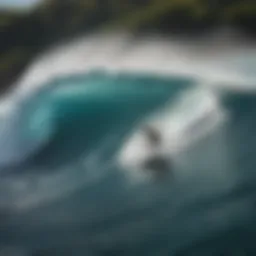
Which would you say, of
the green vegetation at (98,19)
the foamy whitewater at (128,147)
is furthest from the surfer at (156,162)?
the green vegetation at (98,19)

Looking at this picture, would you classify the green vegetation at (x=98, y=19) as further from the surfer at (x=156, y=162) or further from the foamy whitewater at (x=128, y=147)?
the surfer at (x=156, y=162)

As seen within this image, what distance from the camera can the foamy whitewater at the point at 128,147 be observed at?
84cm

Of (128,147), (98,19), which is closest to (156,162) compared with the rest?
(128,147)

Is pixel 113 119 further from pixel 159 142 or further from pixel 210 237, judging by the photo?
pixel 210 237

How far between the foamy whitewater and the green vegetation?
20 millimetres

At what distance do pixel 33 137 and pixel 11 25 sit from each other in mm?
189

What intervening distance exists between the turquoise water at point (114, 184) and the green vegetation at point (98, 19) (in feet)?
0.24

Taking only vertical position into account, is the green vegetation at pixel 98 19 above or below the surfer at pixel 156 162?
above

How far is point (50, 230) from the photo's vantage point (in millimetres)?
857

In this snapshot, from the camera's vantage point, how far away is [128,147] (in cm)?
87

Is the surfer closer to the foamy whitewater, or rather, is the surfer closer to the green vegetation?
the foamy whitewater

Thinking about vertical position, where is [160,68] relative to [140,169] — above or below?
above

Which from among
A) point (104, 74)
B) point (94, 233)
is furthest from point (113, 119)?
point (94, 233)

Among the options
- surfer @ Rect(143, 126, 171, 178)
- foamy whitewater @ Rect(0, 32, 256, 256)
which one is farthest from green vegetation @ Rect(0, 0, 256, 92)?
surfer @ Rect(143, 126, 171, 178)
